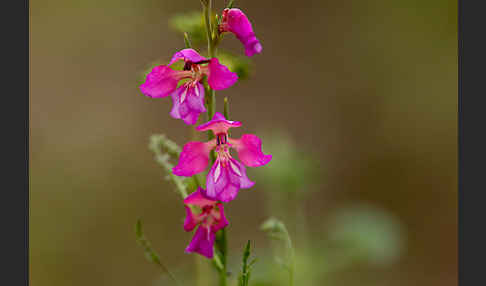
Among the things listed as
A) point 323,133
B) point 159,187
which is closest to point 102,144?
point 159,187

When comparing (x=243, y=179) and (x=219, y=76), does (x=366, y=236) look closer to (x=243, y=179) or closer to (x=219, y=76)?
(x=243, y=179)

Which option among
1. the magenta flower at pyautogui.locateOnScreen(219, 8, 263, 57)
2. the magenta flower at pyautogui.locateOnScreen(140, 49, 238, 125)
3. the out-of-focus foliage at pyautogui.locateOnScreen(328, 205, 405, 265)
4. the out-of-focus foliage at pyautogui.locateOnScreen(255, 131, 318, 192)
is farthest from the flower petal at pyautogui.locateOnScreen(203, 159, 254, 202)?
the out-of-focus foliage at pyautogui.locateOnScreen(328, 205, 405, 265)

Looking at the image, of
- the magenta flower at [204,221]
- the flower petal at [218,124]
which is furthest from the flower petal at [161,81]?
the magenta flower at [204,221]

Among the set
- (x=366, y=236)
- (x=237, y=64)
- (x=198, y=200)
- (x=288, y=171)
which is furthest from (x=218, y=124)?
(x=366, y=236)

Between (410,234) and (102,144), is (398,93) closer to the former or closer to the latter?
(410,234)

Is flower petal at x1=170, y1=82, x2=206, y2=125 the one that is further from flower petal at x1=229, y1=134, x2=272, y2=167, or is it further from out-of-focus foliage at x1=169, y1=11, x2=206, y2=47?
out-of-focus foliage at x1=169, y1=11, x2=206, y2=47

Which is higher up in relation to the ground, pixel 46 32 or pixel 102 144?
pixel 46 32

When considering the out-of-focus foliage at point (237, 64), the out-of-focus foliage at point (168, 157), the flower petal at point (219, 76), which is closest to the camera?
the flower petal at point (219, 76)

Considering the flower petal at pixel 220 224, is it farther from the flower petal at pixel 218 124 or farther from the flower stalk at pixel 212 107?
the flower petal at pixel 218 124
